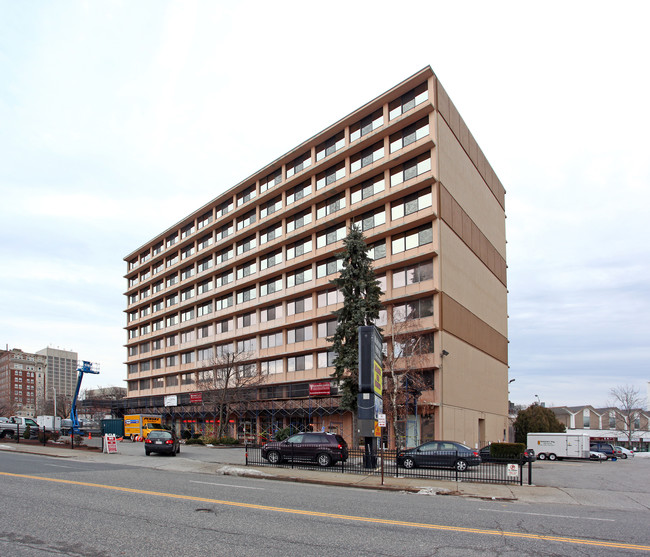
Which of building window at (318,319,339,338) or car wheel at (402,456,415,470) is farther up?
→ building window at (318,319,339,338)

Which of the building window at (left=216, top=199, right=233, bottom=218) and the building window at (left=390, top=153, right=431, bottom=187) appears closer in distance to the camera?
Result: the building window at (left=390, top=153, right=431, bottom=187)

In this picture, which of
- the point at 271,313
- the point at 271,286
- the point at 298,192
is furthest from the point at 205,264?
the point at 298,192

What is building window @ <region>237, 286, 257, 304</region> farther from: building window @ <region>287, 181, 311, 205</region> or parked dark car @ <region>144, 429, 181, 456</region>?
parked dark car @ <region>144, 429, 181, 456</region>

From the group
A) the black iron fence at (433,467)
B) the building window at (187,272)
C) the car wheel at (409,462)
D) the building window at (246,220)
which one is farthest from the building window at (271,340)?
the car wheel at (409,462)

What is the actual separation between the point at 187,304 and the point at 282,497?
62474 mm

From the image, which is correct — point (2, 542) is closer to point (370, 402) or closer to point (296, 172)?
point (370, 402)

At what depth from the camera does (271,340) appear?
57344 mm

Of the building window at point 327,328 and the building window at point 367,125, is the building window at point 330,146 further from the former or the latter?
the building window at point 327,328

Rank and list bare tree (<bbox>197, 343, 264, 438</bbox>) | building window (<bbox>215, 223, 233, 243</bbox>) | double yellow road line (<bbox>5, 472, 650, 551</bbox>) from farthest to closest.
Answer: building window (<bbox>215, 223, 233, 243</bbox>), bare tree (<bbox>197, 343, 264, 438</bbox>), double yellow road line (<bbox>5, 472, 650, 551</bbox>)

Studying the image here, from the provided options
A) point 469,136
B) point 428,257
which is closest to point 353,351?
point 428,257

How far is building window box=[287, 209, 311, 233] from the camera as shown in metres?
53.9

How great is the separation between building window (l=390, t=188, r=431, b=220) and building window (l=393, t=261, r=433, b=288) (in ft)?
14.5

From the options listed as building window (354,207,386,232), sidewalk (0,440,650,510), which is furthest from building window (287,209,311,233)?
sidewalk (0,440,650,510)

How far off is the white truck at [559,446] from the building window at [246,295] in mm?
32930
